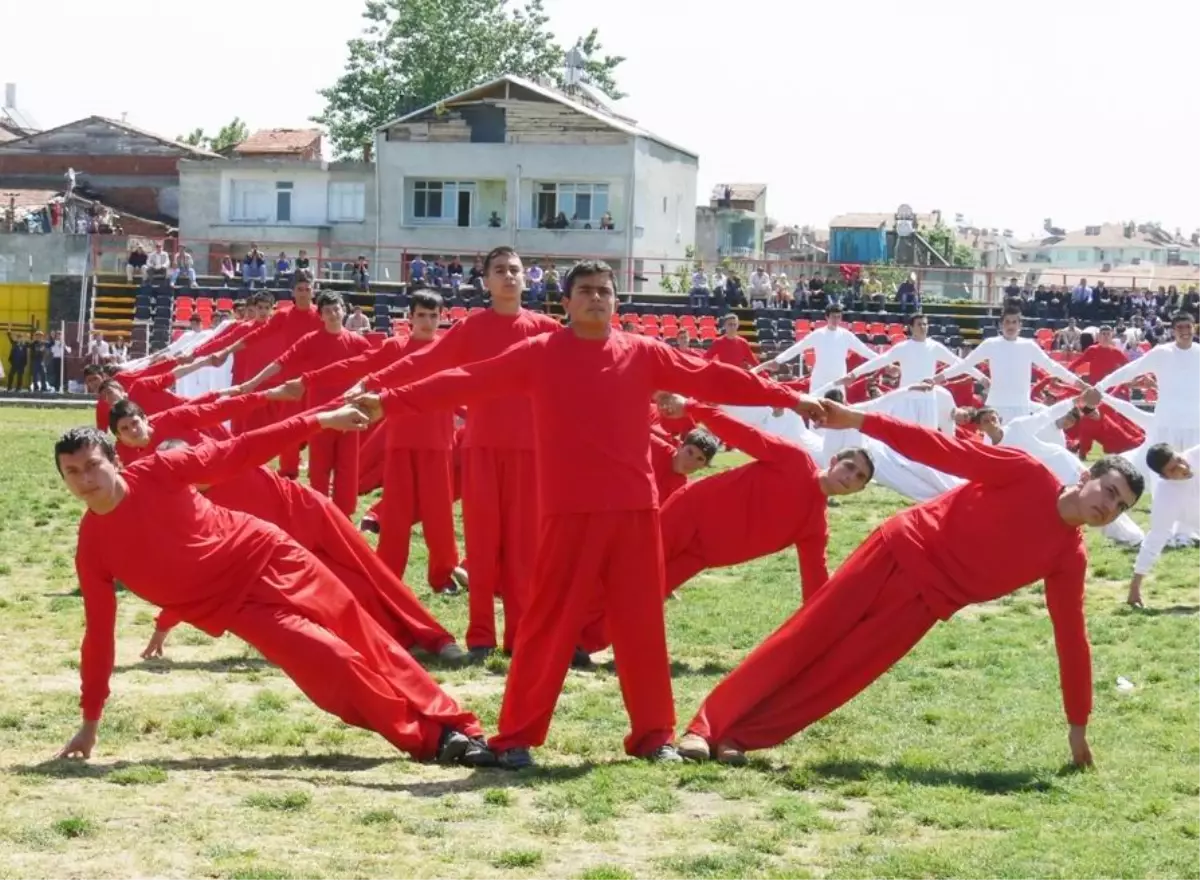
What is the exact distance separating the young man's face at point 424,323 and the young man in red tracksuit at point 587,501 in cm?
379

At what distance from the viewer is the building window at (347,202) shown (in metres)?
57.8

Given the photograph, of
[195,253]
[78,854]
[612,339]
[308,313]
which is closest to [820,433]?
[308,313]

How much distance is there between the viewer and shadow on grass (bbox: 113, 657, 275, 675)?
399 inches

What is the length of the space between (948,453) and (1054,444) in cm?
984

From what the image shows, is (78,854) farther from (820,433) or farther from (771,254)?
(771,254)

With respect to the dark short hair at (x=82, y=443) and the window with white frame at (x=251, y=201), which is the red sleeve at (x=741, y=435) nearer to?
the dark short hair at (x=82, y=443)

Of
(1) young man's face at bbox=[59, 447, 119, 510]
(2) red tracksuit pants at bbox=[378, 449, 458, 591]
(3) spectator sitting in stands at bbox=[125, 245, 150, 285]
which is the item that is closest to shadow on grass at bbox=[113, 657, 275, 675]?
(2) red tracksuit pants at bbox=[378, 449, 458, 591]

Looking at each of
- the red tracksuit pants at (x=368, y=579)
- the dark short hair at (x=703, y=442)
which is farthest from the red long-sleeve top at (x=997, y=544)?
the dark short hair at (x=703, y=442)

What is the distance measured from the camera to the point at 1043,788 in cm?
755

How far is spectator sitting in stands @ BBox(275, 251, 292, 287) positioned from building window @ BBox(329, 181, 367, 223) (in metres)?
16.2

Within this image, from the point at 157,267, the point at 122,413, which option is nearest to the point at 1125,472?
the point at 122,413

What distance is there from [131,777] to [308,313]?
939cm

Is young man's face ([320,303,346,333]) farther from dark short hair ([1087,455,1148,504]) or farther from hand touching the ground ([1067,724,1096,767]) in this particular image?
hand touching the ground ([1067,724,1096,767])

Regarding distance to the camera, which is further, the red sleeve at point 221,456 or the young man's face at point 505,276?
the young man's face at point 505,276
